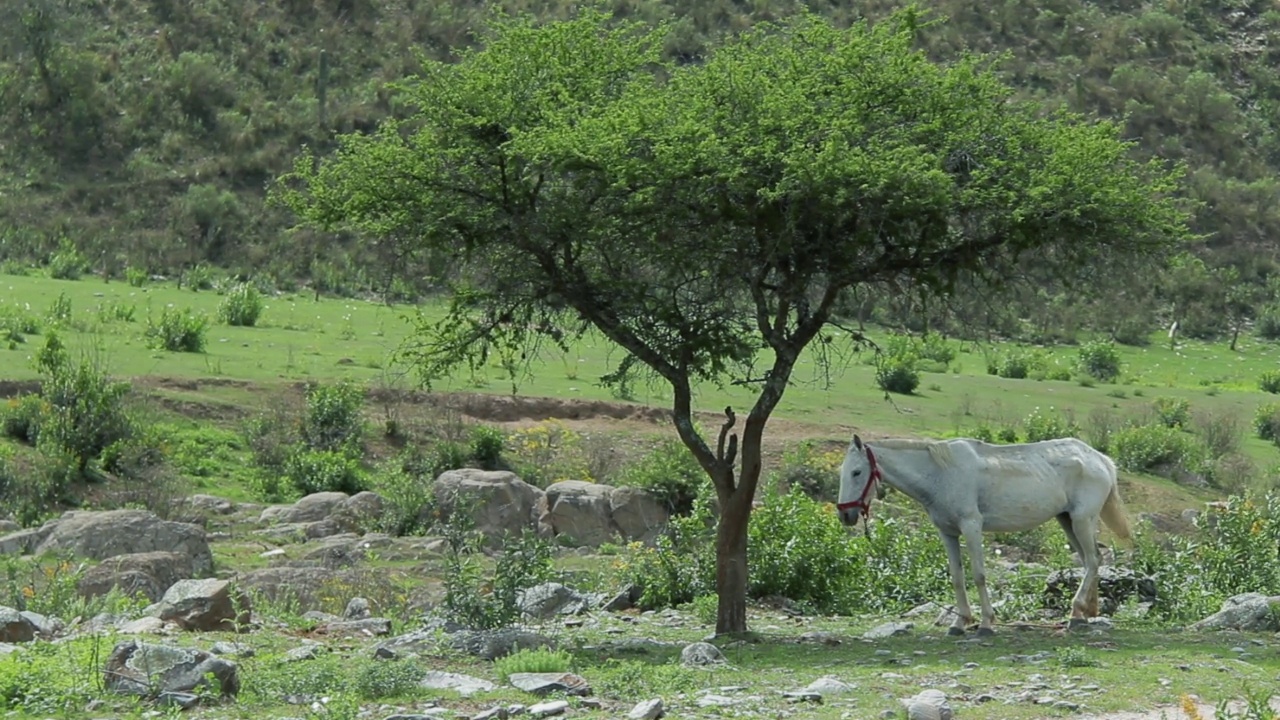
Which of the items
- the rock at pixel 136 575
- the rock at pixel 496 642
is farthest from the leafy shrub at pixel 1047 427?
the rock at pixel 496 642

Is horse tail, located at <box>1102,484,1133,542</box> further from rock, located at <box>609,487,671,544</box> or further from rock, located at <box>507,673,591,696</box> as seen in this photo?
rock, located at <box>609,487,671,544</box>

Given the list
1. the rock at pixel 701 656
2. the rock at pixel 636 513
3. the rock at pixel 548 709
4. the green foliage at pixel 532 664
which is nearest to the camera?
the rock at pixel 548 709

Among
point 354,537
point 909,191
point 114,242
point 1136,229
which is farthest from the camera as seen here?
point 114,242

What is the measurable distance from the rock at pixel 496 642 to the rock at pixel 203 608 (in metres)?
2.68

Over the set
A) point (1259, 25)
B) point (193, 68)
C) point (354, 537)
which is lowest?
point (354, 537)

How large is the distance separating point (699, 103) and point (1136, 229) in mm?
4435

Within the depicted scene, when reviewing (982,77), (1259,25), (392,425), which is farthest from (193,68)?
(982,77)

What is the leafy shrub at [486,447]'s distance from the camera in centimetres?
3438

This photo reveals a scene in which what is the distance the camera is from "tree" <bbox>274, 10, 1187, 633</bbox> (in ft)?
52.5

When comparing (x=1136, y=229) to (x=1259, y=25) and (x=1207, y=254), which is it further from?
(x=1259, y=25)

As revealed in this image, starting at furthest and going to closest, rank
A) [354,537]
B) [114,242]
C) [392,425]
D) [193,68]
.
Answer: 1. [193,68]
2. [114,242]
3. [392,425]
4. [354,537]

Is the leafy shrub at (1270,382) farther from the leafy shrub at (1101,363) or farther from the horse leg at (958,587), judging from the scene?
the horse leg at (958,587)

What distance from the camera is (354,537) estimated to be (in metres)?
27.9

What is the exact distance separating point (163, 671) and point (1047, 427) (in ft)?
96.2
